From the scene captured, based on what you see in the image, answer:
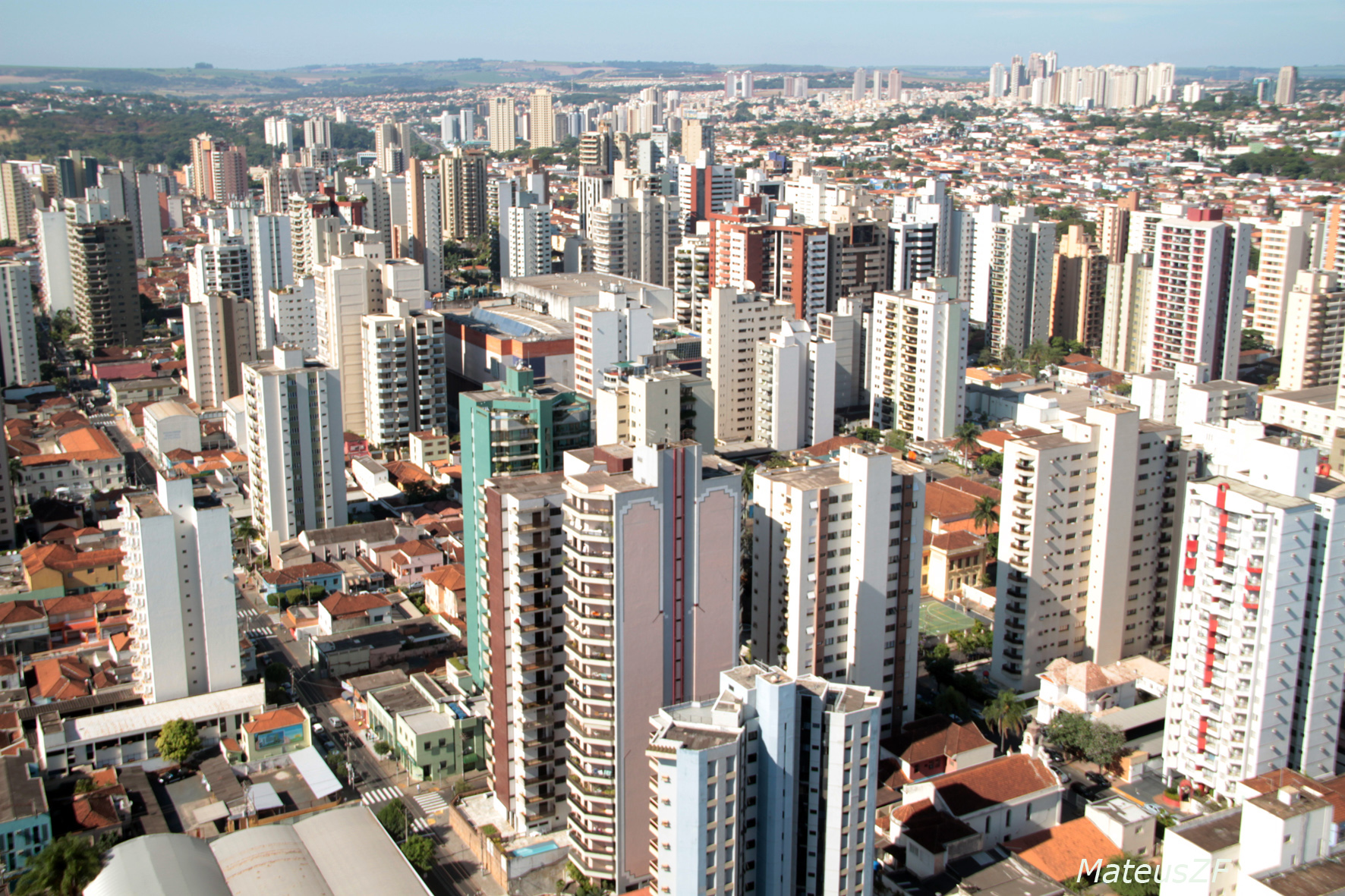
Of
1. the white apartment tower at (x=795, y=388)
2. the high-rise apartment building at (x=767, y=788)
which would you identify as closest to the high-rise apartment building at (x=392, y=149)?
the white apartment tower at (x=795, y=388)

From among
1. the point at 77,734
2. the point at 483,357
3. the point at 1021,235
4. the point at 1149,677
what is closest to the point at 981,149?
the point at 1021,235

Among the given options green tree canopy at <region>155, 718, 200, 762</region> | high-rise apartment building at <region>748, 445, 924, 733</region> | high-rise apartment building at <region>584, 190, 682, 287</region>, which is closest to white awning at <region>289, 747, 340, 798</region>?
green tree canopy at <region>155, 718, 200, 762</region>

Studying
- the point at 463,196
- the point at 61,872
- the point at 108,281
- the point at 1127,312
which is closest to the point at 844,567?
the point at 61,872

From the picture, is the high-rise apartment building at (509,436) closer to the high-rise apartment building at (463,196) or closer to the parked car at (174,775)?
the parked car at (174,775)

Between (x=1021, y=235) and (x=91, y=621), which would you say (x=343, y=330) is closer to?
(x=91, y=621)

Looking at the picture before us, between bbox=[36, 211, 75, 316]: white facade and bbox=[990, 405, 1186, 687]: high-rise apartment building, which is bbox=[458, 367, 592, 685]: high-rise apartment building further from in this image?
bbox=[36, 211, 75, 316]: white facade
